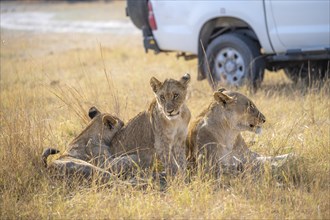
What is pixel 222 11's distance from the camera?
870 centimetres

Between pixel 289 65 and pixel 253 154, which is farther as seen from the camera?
pixel 289 65

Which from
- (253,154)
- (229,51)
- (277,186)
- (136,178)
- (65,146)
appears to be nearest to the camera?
(277,186)

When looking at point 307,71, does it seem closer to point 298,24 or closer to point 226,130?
point 298,24

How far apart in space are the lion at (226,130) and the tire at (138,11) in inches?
165

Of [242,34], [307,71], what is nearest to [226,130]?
Result: [242,34]

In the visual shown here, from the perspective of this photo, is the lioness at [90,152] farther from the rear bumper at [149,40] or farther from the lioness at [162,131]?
the rear bumper at [149,40]

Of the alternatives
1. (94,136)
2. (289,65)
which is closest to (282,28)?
(289,65)

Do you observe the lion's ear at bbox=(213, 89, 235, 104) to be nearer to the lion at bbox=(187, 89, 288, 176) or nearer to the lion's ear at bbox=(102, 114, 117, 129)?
the lion at bbox=(187, 89, 288, 176)

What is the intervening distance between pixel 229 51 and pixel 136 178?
396 centimetres

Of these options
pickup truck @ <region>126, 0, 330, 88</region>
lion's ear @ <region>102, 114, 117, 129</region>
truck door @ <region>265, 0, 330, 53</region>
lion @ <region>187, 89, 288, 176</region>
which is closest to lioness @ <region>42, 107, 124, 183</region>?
lion's ear @ <region>102, 114, 117, 129</region>

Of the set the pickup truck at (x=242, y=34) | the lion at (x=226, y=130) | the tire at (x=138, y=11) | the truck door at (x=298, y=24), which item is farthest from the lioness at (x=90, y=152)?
the tire at (x=138, y=11)

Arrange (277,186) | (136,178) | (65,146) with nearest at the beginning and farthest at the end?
(277,186)
(136,178)
(65,146)

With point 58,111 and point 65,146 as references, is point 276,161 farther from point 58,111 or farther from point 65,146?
point 58,111

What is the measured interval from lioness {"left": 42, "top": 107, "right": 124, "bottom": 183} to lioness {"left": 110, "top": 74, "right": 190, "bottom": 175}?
150 millimetres
